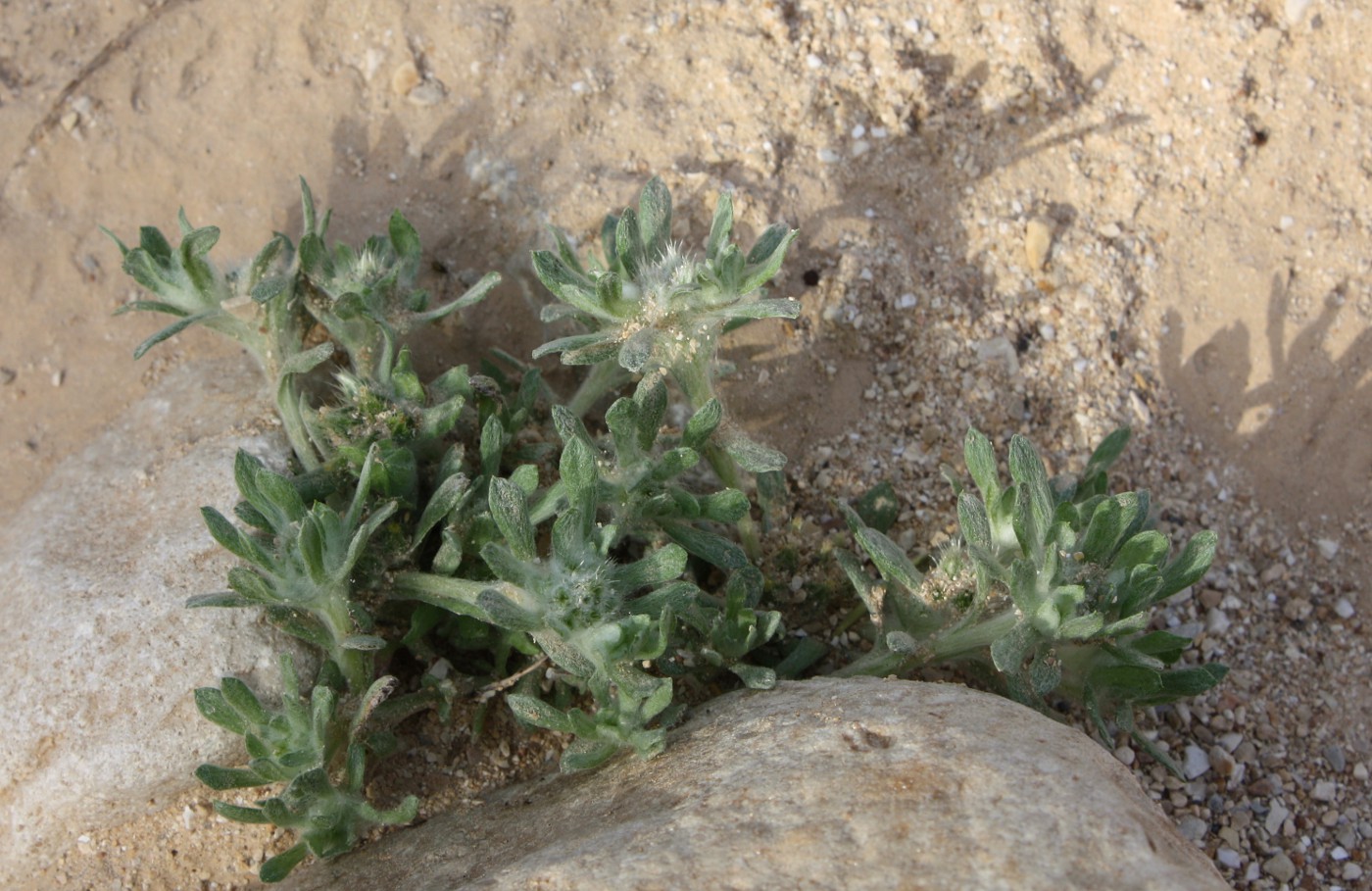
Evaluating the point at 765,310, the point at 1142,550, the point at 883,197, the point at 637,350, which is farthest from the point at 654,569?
the point at 883,197

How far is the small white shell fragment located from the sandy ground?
0.02m

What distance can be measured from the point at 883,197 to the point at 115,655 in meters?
2.87

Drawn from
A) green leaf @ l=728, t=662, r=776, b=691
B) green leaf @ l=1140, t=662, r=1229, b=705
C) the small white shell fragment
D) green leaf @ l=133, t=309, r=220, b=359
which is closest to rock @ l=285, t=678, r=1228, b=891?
green leaf @ l=728, t=662, r=776, b=691

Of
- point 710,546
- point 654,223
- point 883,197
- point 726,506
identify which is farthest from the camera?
point 883,197

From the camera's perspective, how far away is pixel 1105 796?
85.6 inches

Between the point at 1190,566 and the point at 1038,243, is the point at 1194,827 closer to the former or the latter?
the point at 1190,566

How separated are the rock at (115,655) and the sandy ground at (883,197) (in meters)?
0.65

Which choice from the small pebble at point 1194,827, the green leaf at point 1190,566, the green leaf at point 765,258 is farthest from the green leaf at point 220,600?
the small pebble at point 1194,827

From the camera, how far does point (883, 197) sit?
386 cm

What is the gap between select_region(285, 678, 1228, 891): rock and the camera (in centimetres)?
204

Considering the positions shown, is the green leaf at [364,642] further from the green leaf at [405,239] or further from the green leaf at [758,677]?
the green leaf at [405,239]

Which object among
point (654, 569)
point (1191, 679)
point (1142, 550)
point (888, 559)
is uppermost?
point (654, 569)

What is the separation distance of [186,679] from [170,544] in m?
0.42

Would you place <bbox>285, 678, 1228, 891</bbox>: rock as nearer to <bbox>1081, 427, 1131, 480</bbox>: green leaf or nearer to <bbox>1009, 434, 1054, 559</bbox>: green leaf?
<bbox>1009, 434, 1054, 559</bbox>: green leaf
